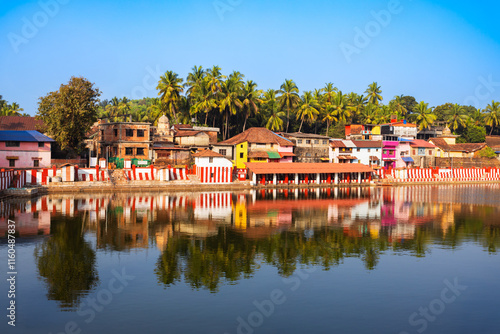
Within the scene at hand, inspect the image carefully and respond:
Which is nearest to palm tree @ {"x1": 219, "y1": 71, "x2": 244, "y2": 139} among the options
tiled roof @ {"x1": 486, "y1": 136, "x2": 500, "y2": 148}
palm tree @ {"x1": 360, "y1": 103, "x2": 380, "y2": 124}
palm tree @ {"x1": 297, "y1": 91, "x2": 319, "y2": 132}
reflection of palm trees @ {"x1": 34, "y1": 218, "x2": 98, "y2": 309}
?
palm tree @ {"x1": 297, "y1": 91, "x2": 319, "y2": 132}

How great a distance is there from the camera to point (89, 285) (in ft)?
64.7

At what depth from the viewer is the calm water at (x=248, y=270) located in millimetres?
16578

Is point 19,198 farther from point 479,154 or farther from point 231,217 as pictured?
point 479,154

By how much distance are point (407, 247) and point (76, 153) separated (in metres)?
46.7

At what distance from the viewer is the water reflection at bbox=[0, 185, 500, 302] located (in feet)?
73.7

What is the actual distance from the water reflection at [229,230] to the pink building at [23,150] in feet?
31.8

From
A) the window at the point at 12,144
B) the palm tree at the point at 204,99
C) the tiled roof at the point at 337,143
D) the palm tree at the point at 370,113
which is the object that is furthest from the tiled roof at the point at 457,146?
the window at the point at 12,144

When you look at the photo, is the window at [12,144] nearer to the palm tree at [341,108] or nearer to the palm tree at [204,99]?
the palm tree at [204,99]

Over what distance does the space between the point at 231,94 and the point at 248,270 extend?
5113 centimetres

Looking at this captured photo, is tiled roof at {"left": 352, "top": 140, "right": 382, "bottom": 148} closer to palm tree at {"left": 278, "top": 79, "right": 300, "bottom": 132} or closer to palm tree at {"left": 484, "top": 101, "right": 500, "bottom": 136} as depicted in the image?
palm tree at {"left": 278, "top": 79, "right": 300, "bottom": 132}

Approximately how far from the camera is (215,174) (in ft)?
189

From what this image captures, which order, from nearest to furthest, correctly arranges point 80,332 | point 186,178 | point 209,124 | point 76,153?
1. point 80,332
2. point 186,178
3. point 76,153
4. point 209,124

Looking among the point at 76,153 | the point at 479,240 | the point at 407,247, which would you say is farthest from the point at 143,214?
the point at 76,153

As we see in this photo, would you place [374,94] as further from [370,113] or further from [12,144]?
[12,144]
